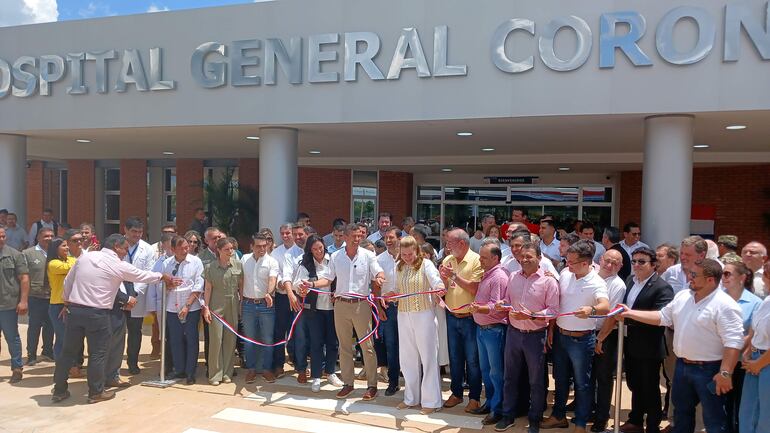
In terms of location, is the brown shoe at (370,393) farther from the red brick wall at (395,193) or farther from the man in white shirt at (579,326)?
the red brick wall at (395,193)

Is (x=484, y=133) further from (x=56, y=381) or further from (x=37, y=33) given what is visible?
(x=37, y=33)

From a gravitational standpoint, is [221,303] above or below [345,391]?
above

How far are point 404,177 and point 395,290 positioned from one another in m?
12.6

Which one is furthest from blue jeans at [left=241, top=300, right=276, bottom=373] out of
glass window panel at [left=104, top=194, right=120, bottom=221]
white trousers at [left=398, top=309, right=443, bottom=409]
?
glass window panel at [left=104, top=194, right=120, bottom=221]

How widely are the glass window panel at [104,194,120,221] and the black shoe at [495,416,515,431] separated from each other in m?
17.5

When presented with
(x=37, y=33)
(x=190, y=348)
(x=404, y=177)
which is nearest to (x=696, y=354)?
(x=190, y=348)

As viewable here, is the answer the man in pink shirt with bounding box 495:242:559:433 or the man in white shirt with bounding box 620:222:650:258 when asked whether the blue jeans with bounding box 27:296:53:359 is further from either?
the man in white shirt with bounding box 620:222:650:258

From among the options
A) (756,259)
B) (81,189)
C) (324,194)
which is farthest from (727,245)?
(81,189)

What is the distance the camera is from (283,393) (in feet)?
21.1

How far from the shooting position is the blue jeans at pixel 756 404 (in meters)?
4.04

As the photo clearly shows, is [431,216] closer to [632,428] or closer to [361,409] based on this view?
[361,409]

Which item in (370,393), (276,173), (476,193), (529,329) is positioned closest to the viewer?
(529,329)

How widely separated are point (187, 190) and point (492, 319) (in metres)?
14.8

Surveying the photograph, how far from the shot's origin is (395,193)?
1834cm
